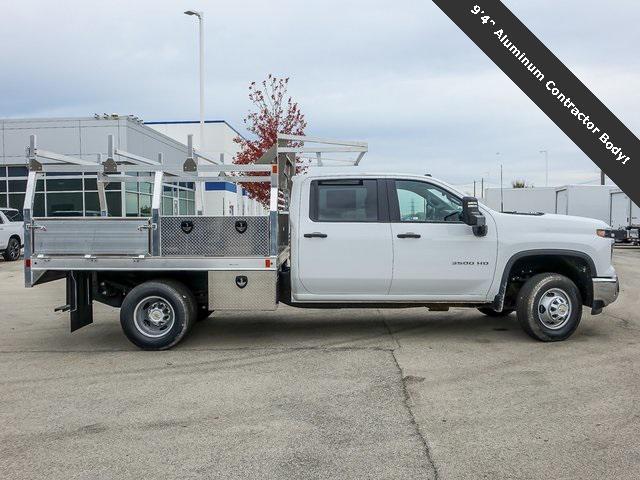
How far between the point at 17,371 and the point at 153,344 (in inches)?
53.9

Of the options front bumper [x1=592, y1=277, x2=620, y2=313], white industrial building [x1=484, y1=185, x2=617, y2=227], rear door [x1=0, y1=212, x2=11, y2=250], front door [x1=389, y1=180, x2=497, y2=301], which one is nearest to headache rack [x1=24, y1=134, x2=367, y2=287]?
front door [x1=389, y1=180, x2=497, y2=301]

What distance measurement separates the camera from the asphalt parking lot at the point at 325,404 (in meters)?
3.95

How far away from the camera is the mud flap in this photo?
7.11 metres

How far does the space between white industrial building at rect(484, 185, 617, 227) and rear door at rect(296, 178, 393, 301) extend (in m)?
23.1

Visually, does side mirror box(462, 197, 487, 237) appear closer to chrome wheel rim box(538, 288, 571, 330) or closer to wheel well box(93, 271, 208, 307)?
chrome wheel rim box(538, 288, 571, 330)

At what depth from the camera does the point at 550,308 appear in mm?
7184

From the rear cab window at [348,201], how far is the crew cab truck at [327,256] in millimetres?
12

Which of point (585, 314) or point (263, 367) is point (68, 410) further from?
point (585, 314)

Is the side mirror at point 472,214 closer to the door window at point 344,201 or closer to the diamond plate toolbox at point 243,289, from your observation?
the door window at point 344,201

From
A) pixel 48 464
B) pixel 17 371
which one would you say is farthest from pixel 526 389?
pixel 17 371

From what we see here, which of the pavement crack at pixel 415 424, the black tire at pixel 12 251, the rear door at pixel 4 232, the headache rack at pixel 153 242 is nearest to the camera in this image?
the pavement crack at pixel 415 424

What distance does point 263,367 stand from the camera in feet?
20.6

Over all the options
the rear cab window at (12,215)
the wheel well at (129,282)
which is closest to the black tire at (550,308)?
the wheel well at (129,282)

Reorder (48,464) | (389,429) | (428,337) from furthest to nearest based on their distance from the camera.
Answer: (428,337), (389,429), (48,464)
